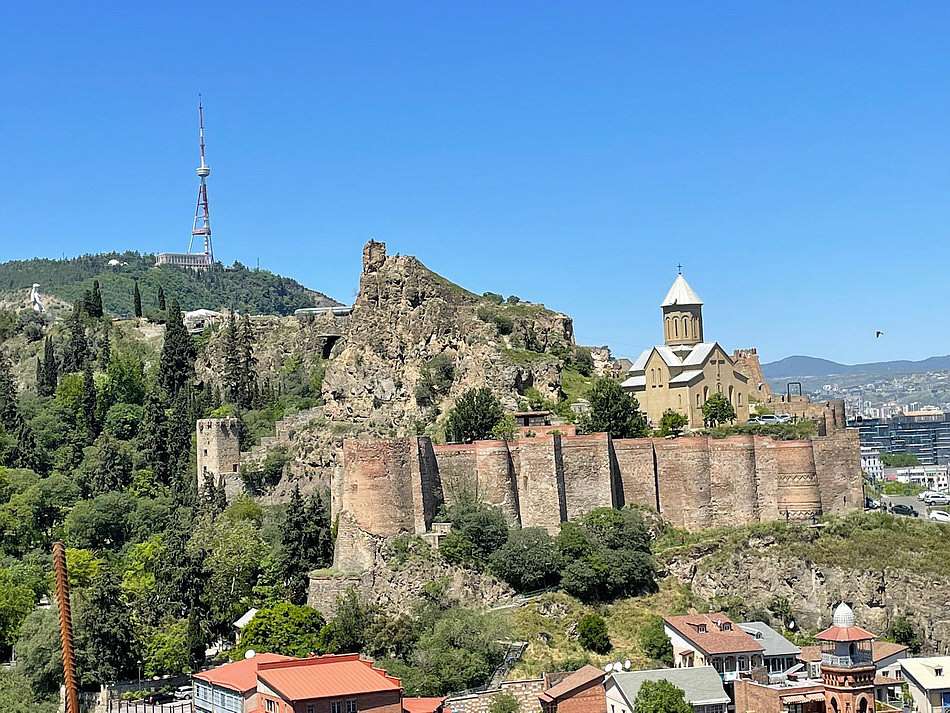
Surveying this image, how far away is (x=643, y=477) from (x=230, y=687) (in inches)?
699

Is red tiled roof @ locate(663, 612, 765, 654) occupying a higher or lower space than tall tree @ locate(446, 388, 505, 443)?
lower

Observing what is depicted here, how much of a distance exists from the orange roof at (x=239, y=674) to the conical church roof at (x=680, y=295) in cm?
3205

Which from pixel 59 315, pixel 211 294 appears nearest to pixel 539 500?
pixel 59 315

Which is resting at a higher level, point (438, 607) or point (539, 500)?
point (539, 500)

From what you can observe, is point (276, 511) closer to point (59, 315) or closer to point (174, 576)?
point (174, 576)

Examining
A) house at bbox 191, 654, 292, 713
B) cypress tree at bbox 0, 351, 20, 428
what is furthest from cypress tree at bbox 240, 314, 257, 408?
house at bbox 191, 654, 292, 713

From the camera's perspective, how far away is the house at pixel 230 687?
131 feet

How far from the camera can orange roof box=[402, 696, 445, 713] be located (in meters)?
39.8

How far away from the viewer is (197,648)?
1905 inches

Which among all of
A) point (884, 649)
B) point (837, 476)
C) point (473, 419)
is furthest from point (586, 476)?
point (884, 649)

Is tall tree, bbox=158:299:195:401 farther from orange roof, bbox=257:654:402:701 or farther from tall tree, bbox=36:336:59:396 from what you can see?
orange roof, bbox=257:654:402:701

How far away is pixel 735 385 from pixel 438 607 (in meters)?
24.6

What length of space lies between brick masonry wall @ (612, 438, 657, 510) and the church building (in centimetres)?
1245

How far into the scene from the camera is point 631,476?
51.1m
